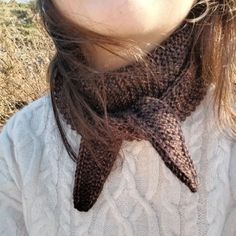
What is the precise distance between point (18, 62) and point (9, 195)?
96.2 inches

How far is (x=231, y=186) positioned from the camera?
135 cm

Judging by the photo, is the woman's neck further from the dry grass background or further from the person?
the dry grass background

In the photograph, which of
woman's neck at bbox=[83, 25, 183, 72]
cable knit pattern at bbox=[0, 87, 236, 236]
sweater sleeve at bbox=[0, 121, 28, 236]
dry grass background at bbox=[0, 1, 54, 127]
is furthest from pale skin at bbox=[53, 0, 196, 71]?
dry grass background at bbox=[0, 1, 54, 127]

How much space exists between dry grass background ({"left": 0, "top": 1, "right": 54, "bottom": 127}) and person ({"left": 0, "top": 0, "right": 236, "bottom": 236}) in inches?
91.3

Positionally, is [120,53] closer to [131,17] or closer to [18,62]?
[131,17]

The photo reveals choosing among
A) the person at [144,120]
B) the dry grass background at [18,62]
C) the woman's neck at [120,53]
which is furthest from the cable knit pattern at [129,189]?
the dry grass background at [18,62]

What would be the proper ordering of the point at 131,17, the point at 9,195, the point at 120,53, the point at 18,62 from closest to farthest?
the point at 131,17
the point at 120,53
the point at 9,195
the point at 18,62

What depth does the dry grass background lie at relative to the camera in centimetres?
382

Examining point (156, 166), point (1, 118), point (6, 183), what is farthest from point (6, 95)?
point (156, 166)

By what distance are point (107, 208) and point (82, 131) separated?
0.65 feet

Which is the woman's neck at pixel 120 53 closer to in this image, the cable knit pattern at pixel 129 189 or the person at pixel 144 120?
the person at pixel 144 120

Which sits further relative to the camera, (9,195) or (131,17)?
(9,195)

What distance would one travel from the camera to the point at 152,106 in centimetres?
130

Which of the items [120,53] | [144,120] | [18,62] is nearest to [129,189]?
[144,120]
